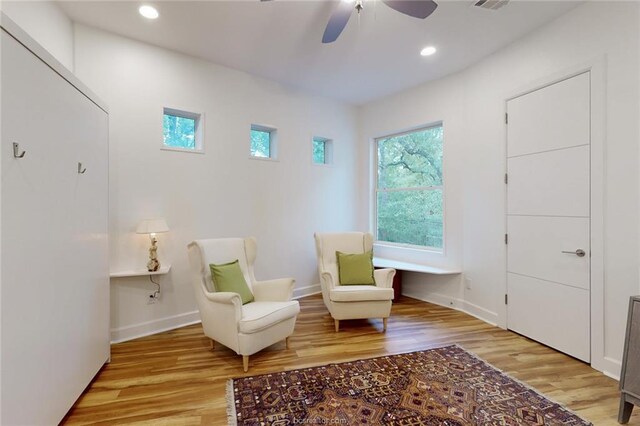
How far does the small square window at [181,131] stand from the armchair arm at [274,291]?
1.80 metres

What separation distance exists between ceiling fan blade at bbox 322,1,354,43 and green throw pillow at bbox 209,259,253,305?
227cm

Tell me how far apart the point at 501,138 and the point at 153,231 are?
3.86 metres

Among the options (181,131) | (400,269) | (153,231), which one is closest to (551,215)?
(400,269)

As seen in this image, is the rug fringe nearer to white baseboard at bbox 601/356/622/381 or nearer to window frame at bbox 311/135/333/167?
white baseboard at bbox 601/356/622/381

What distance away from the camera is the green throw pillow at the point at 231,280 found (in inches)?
110

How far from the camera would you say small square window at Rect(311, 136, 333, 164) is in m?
4.95

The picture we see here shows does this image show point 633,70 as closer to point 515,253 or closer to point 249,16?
point 515,253

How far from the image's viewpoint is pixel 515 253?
3.21m

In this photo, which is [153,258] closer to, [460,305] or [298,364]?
[298,364]

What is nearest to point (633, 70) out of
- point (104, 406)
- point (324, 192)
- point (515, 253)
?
point (515, 253)

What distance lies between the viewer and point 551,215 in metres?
2.85

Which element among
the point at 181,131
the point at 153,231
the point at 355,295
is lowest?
the point at 355,295

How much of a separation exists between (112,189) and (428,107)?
4071 mm

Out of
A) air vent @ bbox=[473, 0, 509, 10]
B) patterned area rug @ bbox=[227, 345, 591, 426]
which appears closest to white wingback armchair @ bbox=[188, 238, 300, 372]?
patterned area rug @ bbox=[227, 345, 591, 426]
